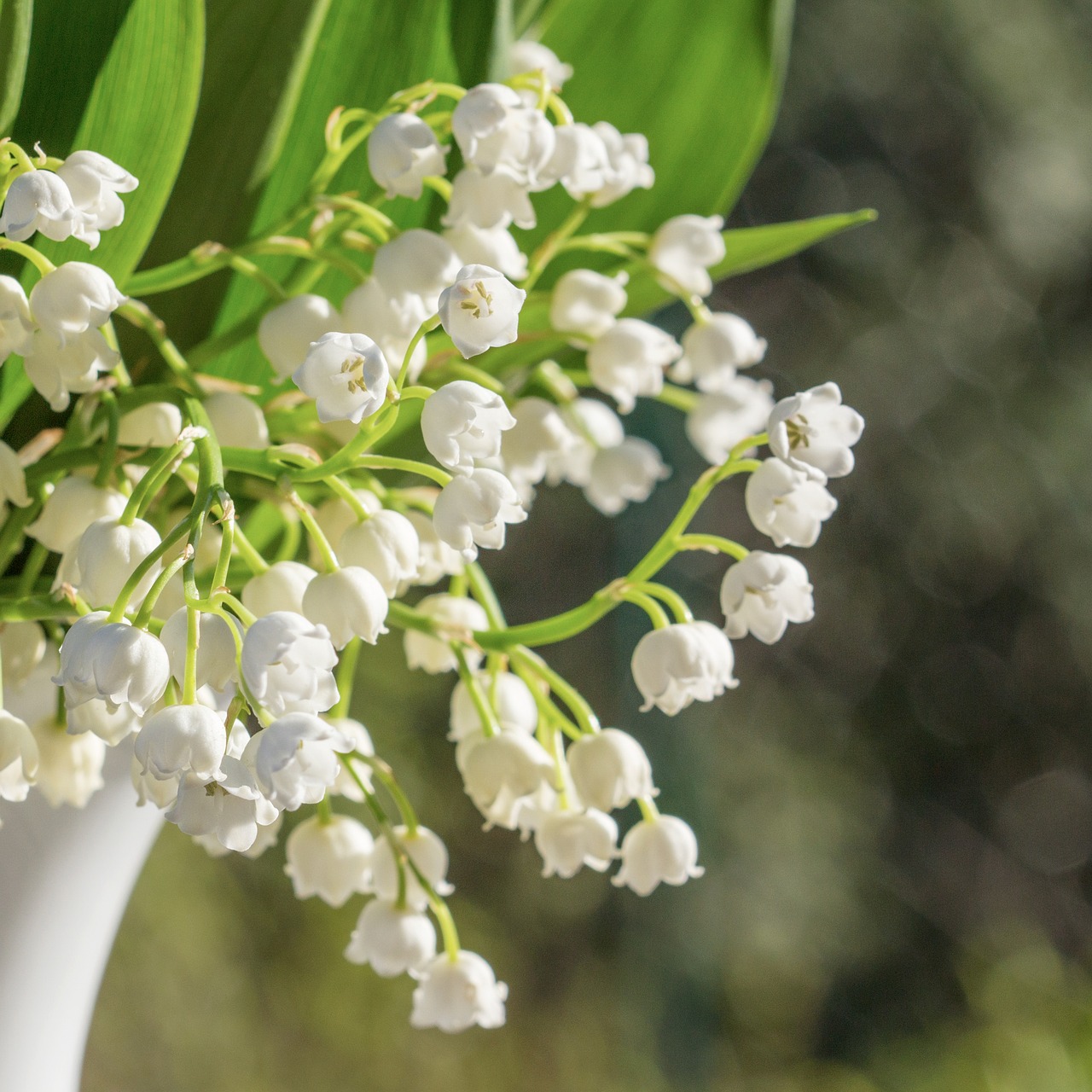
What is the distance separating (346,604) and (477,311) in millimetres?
50

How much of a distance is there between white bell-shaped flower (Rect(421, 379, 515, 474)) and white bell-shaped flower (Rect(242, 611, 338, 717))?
3 cm

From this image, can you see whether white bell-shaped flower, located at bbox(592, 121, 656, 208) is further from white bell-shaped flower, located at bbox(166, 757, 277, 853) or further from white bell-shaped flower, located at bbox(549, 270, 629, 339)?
white bell-shaped flower, located at bbox(166, 757, 277, 853)

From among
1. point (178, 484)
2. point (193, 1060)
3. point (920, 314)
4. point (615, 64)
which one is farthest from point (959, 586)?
point (178, 484)

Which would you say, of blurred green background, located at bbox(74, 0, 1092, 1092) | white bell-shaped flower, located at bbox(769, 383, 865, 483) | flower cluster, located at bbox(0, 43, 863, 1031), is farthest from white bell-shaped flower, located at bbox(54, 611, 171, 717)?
blurred green background, located at bbox(74, 0, 1092, 1092)

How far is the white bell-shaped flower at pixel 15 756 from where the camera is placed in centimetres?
20

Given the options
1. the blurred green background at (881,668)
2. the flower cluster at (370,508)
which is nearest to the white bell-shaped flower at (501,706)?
the flower cluster at (370,508)

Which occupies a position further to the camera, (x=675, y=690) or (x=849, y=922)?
(x=849, y=922)

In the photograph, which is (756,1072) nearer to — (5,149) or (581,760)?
(581,760)

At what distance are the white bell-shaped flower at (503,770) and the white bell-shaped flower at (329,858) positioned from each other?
0.04 metres

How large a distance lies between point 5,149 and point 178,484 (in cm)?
7

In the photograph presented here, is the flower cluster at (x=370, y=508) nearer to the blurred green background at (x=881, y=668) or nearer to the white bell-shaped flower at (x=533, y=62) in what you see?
the white bell-shaped flower at (x=533, y=62)

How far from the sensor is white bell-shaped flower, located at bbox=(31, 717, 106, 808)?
0.80 feet

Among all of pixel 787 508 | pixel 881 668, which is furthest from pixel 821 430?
pixel 881 668

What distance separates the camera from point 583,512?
1.53 m
